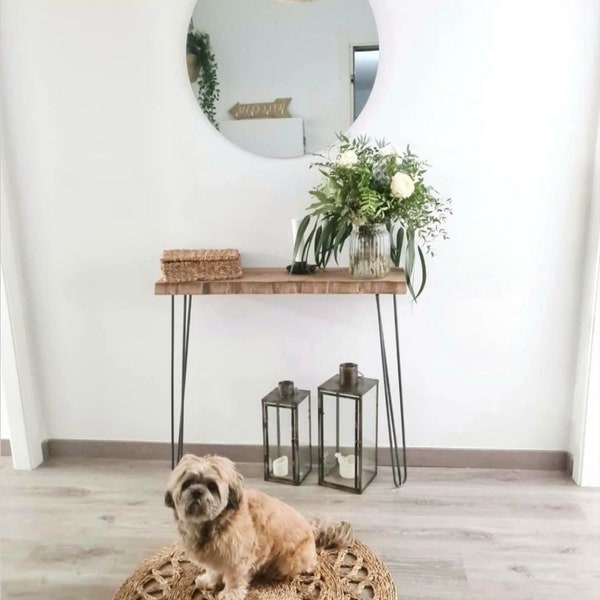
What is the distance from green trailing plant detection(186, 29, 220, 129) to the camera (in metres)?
2.27

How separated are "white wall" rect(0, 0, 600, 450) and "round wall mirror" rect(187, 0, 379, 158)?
6 cm

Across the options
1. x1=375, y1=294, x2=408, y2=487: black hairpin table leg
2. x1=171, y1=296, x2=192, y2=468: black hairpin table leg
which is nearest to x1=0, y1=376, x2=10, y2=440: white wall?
x1=171, y1=296, x2=192, y2=468: black hairpin table leg

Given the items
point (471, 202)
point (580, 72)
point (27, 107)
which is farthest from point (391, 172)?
point (27, 107)

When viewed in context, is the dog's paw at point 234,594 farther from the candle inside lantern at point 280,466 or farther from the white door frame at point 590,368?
the white door frame at point 590,368

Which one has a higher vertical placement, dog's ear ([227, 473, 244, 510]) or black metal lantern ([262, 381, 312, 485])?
dog's ear ([227, 473, 244, 510])

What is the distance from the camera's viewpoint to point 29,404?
262 centimetres

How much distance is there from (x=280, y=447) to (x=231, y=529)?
932 mm

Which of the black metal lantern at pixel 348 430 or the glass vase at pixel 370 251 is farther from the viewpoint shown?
the black metal lantern at pixel 348 430

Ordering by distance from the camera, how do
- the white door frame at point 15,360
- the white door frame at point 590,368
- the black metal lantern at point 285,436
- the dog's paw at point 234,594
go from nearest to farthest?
the dog's paw at point 234,594 → the white door frame at point 590,368 → the black metal lantern at point 285,436 → the white door frame at point 15,360

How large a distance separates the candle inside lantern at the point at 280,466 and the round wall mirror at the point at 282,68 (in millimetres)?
1173

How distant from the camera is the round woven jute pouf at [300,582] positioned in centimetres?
167

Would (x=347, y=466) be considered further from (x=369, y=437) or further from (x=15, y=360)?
(x=15, y=360)

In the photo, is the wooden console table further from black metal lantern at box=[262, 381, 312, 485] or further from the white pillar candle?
black metal lantern at box=[262, 381, 312, 485]

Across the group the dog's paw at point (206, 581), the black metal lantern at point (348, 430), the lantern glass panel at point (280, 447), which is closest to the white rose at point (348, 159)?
the black metal lantern at point (348, 430)
